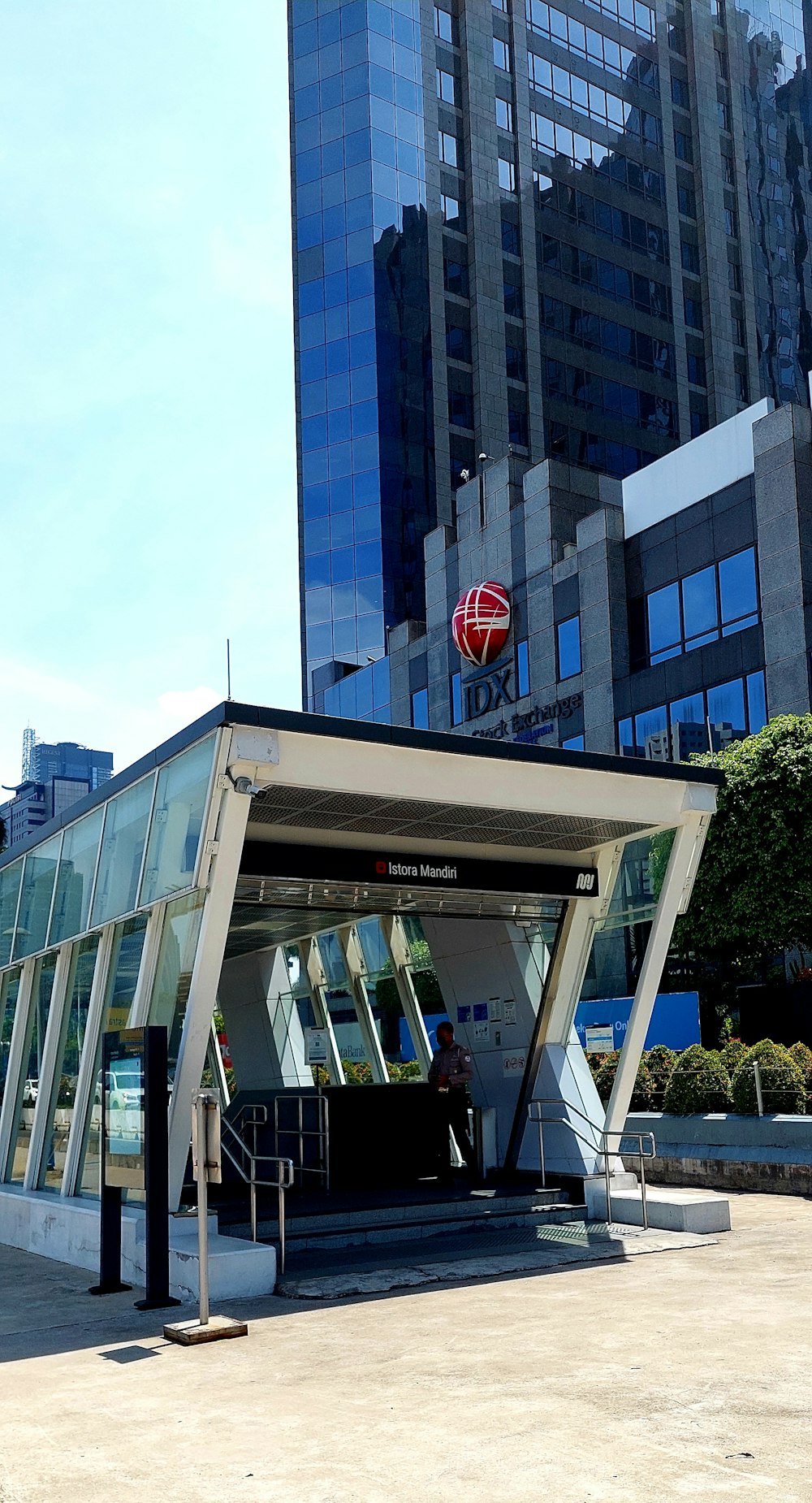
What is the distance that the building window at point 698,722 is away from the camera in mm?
33312

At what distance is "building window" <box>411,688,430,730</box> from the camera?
155ft

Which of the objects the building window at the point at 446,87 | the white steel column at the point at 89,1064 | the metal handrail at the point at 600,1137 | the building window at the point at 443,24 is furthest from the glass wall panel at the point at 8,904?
the building window at the point at 443,24

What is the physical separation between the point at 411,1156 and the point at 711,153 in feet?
221

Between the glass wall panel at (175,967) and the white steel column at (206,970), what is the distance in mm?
134

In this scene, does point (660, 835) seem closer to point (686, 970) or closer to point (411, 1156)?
point (411, 1156)

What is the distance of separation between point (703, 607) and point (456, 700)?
→ 12.1m

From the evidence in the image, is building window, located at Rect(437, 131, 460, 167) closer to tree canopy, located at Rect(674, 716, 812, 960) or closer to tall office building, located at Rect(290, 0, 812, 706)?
tall office building, located at Rect(290, 0, 812, 706)

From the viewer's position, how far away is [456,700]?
45594 millimetres

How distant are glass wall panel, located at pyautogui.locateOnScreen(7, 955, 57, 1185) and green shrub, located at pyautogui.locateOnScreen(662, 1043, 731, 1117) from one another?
8.75m

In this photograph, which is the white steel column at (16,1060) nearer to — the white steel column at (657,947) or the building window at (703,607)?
the white steel column at (657,947)

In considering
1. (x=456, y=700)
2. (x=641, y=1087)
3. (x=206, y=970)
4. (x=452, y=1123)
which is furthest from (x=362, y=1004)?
(x=456, y=700)

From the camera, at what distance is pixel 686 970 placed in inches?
1213

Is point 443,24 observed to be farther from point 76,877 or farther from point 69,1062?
point 69,1062

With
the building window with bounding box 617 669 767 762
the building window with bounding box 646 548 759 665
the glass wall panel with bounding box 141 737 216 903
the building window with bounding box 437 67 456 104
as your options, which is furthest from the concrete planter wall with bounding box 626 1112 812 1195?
the building window with bounding box 437 67 456 104
